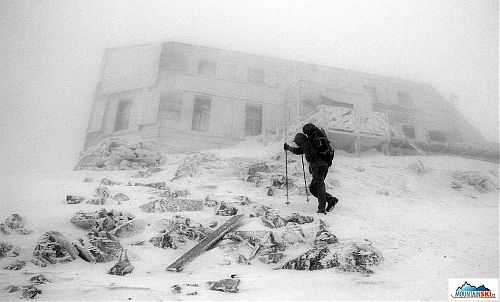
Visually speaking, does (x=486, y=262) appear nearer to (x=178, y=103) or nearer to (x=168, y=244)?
(x=168, y=244)

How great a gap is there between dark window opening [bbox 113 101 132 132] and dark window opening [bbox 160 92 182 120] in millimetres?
2860

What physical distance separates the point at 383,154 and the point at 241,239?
37.8 feet

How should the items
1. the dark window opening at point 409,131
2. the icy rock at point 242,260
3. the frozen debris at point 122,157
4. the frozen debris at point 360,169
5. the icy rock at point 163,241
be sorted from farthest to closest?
the dark window opening at point 409,131 < the frozen debris at point 122,157 < the frozen debris at point 360,169 < the icy rock at point 163,241 < the icy rock at point 242,260

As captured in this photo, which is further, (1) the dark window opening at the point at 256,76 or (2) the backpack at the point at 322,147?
(1) the dark window opening at the point at 256,76

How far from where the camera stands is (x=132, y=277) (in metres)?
3.86

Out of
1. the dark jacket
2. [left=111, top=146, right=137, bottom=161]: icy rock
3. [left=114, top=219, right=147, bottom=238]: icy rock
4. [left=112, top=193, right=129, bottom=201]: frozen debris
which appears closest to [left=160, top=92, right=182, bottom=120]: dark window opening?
[left=111, top=146, right=137, bottom=161]: icy rock

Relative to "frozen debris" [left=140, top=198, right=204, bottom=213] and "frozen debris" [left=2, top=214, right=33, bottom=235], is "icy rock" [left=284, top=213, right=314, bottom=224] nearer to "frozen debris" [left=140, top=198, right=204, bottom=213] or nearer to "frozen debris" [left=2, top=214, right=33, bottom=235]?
"frozen debris" [left=140, top=198, right=204, bottom=213]

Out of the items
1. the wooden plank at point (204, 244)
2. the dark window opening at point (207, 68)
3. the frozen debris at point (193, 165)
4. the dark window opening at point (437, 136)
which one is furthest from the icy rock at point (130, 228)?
the dark window opening at point (437, 136)

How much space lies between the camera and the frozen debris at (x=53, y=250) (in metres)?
4.23

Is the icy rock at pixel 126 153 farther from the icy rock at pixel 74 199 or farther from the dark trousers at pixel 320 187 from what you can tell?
the dark trousers at pixel 320 187

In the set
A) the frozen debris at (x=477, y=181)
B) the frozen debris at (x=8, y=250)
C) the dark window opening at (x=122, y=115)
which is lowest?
the frozen debris at (x=8, y=250)

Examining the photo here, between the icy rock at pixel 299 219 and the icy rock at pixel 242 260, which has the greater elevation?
the icy rock at pixel 299 219

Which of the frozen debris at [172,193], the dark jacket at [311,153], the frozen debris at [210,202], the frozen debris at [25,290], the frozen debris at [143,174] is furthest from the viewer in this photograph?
the frozen debris at [143,174]

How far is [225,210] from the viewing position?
6.07m
